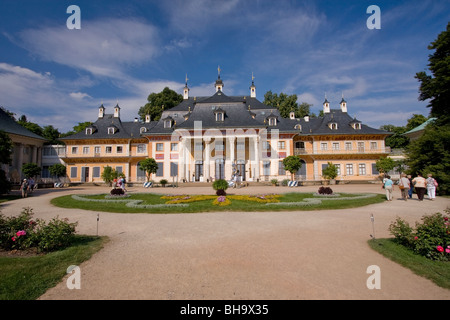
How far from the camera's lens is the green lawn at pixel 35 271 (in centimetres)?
359

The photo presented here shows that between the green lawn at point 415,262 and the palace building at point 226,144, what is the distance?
2730cm

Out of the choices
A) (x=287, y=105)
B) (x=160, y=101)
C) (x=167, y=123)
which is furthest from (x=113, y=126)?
(x=287, y=105)

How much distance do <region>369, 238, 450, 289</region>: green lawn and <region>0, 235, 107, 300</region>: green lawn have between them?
21.7 ft

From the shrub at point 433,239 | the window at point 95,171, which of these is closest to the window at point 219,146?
the window at point 95,171

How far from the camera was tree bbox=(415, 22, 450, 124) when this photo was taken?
18875 millimetres

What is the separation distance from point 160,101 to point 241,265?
50.5 metres

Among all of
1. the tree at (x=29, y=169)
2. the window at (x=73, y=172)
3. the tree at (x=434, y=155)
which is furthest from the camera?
the window at (x=73, y=172)

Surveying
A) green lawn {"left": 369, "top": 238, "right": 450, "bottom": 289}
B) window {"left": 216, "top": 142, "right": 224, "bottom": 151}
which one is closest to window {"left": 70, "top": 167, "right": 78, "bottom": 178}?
window {"left": 216, "top": 142, "right": 224, "bottom": 151}

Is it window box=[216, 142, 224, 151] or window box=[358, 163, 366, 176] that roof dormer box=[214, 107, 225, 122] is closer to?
window box=[216, 142, 224, 151]

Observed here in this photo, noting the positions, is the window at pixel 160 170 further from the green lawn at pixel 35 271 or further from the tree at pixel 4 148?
the green lawn at pixel 35 271

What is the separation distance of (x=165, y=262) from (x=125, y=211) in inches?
293

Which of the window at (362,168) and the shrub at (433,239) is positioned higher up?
the window at (362,168)
